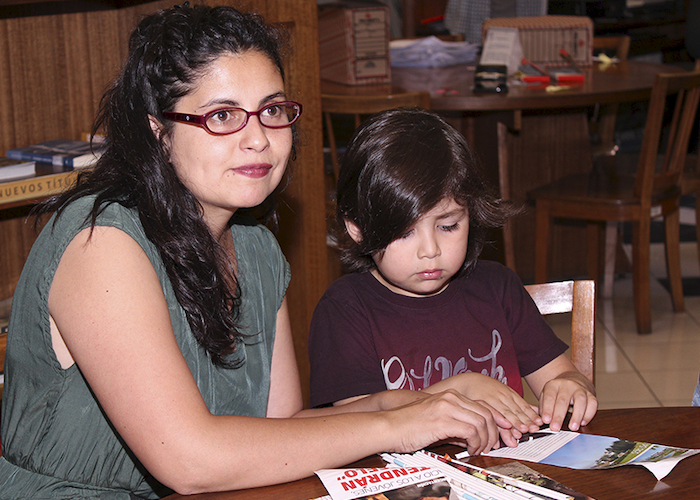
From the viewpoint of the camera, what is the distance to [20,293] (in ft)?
3.85

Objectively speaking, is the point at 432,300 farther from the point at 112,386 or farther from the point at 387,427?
the point at 112,386

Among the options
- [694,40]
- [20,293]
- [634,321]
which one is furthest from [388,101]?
[694,40]

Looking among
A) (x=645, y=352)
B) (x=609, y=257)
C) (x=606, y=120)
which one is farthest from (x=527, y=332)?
(x=606, y=120)

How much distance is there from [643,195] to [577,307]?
1922mm

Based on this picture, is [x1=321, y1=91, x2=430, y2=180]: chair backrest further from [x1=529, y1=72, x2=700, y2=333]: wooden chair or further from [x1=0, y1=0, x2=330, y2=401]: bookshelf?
[x1=529, y1=72, x2=700, y2=333]: wooden chair

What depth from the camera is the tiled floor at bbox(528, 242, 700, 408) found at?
2.83m

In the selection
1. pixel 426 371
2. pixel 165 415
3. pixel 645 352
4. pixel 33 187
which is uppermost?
pixel 33 187

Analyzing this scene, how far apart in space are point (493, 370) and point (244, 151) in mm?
648

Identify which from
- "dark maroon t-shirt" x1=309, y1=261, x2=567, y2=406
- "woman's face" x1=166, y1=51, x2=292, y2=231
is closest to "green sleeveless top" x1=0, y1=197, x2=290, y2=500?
"woman's face" x1=166, y1=51, x2=292, y2=231

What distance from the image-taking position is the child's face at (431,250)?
131 cm

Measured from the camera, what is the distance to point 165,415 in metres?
0.99

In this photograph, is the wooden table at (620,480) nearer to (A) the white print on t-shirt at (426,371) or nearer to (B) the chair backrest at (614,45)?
(A) the white print on t-shirt at (426,371)

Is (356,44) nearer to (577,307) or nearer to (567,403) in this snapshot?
(577,307)

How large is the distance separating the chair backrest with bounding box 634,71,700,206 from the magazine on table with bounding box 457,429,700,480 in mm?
2210
